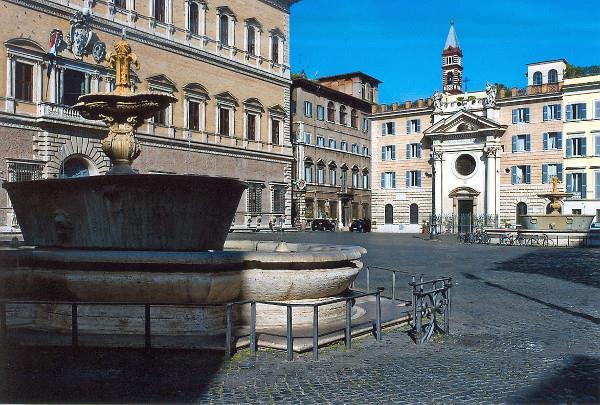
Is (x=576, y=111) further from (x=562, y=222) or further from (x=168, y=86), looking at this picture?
(x=168, y=86)

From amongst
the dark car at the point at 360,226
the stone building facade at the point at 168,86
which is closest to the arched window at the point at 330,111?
the dark car at the point at 360,226

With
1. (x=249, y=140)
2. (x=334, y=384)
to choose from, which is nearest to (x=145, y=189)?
(x=334, y=384)

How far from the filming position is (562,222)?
32.2 meters

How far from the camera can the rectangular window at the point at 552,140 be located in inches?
1790

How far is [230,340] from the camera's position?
649 centimetres

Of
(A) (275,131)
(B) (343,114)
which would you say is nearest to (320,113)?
(B) (343,114)

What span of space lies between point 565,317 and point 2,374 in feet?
25.6

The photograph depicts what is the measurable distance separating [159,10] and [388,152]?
2546cm

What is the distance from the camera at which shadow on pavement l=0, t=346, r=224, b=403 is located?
5.16m

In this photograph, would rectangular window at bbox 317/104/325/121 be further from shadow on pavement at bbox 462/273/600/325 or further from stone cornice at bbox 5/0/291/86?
shadow on pavement at bbox 462/273/600/325

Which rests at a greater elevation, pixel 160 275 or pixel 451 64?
pixel 451 64

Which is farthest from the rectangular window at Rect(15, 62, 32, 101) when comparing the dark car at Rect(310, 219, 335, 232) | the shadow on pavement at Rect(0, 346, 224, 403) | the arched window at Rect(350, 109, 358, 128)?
the arched window at Rect(350, 109, 358, 128)

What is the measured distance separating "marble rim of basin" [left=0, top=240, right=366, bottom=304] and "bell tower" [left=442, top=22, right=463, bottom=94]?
203ft

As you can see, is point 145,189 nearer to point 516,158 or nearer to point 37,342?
point 37,342
